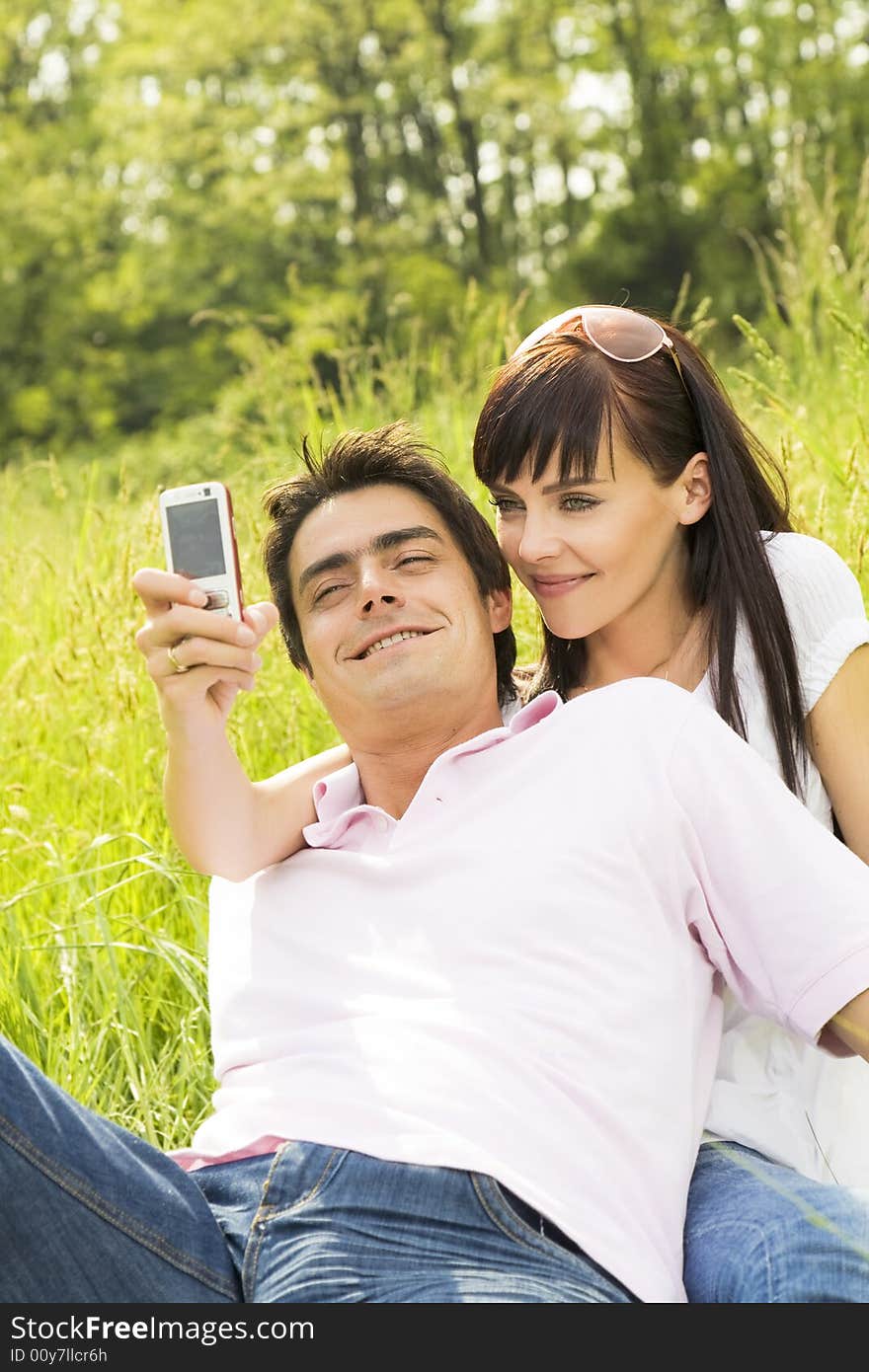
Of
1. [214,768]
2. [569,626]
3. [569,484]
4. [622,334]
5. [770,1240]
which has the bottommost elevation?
[770,1240]

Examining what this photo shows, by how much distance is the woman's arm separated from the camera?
2305mm

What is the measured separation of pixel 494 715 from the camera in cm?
257

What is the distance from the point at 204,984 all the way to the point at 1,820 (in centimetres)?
98

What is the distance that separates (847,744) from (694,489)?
59 cm

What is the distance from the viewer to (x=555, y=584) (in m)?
2.61

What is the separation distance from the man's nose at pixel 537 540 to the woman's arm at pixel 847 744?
0.54 meters

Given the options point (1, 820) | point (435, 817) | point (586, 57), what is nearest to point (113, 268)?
point (586, 57)

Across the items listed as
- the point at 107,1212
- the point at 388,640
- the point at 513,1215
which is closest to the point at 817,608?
the point at 388,640

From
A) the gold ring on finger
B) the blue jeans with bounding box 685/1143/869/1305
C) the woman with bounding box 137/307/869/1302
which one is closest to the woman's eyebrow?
the woman with bounding box 137/307/869/1302

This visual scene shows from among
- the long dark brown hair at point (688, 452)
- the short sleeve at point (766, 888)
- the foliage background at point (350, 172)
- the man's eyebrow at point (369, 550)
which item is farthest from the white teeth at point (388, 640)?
the foliage background at point (350, 172)

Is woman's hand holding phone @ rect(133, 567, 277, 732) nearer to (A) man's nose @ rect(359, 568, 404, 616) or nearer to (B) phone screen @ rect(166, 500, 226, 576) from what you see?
(B) phone screen @ rect(166, 500, 226, 576)

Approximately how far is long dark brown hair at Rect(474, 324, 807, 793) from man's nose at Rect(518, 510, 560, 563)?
0.08 metres

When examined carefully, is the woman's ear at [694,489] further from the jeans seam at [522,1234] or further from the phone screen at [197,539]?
the jeans seam at [522,1234]

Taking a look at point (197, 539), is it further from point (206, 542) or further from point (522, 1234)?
point (522, 1234)
